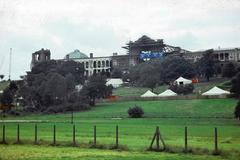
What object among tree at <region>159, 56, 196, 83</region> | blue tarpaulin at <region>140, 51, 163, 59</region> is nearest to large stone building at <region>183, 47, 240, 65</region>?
blue tarpaulin at <region>140, 51, 163, 59</region>

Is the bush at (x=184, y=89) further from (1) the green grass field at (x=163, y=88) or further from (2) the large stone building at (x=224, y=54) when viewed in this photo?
(2) the large stone building at (x=224, y=54)

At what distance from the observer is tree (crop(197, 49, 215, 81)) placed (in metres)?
146

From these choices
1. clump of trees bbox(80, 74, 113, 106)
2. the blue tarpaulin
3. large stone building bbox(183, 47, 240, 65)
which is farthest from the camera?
the blue tarpaulin

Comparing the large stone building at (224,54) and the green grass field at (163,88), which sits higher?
the large stone building at (224,54)

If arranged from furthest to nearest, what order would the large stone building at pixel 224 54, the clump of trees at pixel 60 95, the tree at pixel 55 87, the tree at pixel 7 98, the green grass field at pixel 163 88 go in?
the large stone building at pixel 224 54, the green grass field at pixel 163 88, the tree at pixel 7 98, the tree at pixel 55 87, the clump of trees at pixel 60 95

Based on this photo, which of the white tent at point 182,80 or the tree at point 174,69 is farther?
the tree at point 174,69

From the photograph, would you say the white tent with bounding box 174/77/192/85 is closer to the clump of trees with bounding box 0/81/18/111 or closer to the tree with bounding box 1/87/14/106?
the clump of trees with bounding box 0/81/18/111

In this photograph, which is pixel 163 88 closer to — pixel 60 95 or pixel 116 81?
pixel 116 81

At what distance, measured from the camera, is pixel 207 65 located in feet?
478

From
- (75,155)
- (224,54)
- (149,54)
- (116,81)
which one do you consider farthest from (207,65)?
(75,155)

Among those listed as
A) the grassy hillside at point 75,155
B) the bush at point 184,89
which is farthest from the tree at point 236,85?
the grassy hillside at point 75,155

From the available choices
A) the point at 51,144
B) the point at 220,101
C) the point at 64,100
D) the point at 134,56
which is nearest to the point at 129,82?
the point at 134,56

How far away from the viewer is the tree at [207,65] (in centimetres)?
14588

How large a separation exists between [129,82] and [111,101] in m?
53.5
